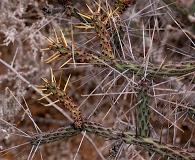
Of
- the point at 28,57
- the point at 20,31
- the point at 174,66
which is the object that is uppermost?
the point at 174,66

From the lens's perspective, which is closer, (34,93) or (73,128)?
(73,128)

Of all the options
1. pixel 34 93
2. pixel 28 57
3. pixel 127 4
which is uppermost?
pixel 127 4

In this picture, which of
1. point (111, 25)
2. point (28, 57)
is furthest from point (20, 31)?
point (111, 25)

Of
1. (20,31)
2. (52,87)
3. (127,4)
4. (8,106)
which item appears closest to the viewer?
(52,87)

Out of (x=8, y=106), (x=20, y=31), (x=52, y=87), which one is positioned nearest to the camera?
(x=52, y=87)

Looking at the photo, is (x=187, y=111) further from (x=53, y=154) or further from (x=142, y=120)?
(x=53, y=154)

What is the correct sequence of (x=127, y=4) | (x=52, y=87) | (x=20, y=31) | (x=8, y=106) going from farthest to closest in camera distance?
(x=20, y=31), (x=8, y=106), (x=127, y=4), (x=52, y=87)

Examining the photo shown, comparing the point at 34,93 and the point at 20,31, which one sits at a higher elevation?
the point at 20,31

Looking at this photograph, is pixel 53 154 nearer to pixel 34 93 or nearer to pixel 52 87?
pixel 34 93

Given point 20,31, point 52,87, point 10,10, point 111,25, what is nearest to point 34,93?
point 20,31
